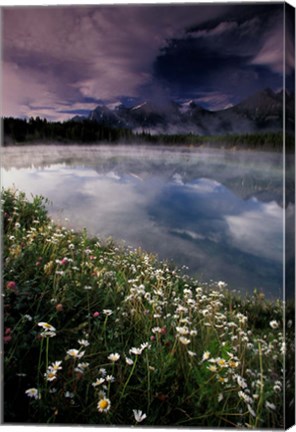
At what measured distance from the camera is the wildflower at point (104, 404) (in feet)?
11.0

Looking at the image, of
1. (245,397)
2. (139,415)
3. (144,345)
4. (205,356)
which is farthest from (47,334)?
(245,397)

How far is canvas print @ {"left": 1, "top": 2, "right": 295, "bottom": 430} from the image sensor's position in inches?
133

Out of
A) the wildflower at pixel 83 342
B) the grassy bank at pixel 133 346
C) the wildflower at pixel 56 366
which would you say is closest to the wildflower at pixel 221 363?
the grassy bank at pixel 133 346

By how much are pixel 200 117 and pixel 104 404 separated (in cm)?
188

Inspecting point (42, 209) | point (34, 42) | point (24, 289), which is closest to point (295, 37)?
point (34, 42)

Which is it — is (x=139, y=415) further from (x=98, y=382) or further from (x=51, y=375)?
(x=51, y=375)

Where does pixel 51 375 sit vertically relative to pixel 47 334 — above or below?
below

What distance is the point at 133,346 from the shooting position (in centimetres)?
346

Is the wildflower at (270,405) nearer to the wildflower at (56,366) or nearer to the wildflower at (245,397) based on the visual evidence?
the wildflower at (245,397)

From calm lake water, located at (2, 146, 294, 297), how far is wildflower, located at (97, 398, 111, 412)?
3.10ft

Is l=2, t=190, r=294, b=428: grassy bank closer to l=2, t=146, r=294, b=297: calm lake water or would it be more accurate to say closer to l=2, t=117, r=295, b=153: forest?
l=2, t=146, r=294, b=297: calm lake water

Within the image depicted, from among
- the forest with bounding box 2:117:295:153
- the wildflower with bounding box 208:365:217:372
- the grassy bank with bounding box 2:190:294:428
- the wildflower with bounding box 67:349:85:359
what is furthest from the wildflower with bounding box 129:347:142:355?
the forest with bounding box 2:117:295:153

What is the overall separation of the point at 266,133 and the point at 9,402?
2.31 metres

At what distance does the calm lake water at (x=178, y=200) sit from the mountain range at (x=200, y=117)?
5.7 inches
